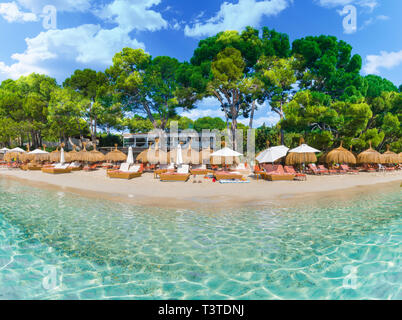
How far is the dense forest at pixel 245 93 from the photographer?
20141mm

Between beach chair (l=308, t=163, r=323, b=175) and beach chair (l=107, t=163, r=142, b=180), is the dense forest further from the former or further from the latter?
beach chair (l=107, t=163, r=142, b=180)

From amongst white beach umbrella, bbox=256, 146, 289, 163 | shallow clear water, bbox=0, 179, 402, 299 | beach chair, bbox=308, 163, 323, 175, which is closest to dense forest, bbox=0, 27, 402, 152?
beach chair, bbox=308, 163, 323, 175

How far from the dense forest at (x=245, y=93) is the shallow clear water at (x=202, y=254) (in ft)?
48.6

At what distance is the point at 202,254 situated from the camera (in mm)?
4629

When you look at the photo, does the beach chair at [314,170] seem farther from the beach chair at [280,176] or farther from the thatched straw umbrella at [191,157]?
the thatched straw umbrella at [191,157]

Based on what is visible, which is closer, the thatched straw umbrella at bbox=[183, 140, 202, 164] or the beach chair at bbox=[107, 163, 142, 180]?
the beach chair at bbox=[107, 163, 142, 180]

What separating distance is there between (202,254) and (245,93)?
2322 centimetres

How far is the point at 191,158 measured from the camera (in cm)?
1902

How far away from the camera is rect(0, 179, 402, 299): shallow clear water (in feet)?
11.8

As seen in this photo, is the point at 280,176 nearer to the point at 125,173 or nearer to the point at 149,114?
the point at 125,173

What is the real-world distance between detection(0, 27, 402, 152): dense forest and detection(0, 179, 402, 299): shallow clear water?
14.8 meters

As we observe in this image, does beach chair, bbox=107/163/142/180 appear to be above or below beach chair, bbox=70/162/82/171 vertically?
below
